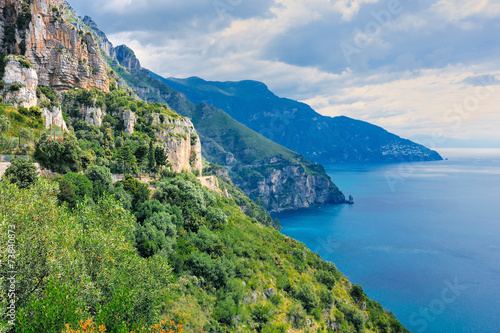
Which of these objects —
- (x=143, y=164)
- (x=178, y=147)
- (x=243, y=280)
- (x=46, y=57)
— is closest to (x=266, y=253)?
(x=243, y=280)

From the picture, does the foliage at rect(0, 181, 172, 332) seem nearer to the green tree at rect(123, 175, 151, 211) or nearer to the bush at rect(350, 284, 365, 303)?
the green tree at rect(123, 175, 151, 211)

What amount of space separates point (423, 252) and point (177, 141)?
96451 mm

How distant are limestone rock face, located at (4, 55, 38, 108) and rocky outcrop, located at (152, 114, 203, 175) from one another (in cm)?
2211

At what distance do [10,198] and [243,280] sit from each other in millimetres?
24639

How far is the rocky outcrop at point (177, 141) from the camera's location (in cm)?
5984

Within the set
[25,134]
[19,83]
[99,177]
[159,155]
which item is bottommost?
[99,177]

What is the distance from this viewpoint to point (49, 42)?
53500 mm

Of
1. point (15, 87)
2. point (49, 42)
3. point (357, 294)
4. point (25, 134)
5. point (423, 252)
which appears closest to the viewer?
point (25, 134)

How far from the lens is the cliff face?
166 ft

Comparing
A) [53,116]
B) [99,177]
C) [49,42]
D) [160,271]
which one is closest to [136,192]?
[99,177]

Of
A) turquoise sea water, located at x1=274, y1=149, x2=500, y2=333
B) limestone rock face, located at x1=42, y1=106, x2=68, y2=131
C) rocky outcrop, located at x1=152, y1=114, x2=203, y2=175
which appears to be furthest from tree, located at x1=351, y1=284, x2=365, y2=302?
limestone rock face, located at x1=42, y1=106, x2=68, y2=131

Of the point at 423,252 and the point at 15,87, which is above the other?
A: the point at 15,87

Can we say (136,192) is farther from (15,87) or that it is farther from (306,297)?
(15,87)

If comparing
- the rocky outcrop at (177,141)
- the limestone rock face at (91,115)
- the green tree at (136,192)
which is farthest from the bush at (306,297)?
the limestone rock face at (91,115)
